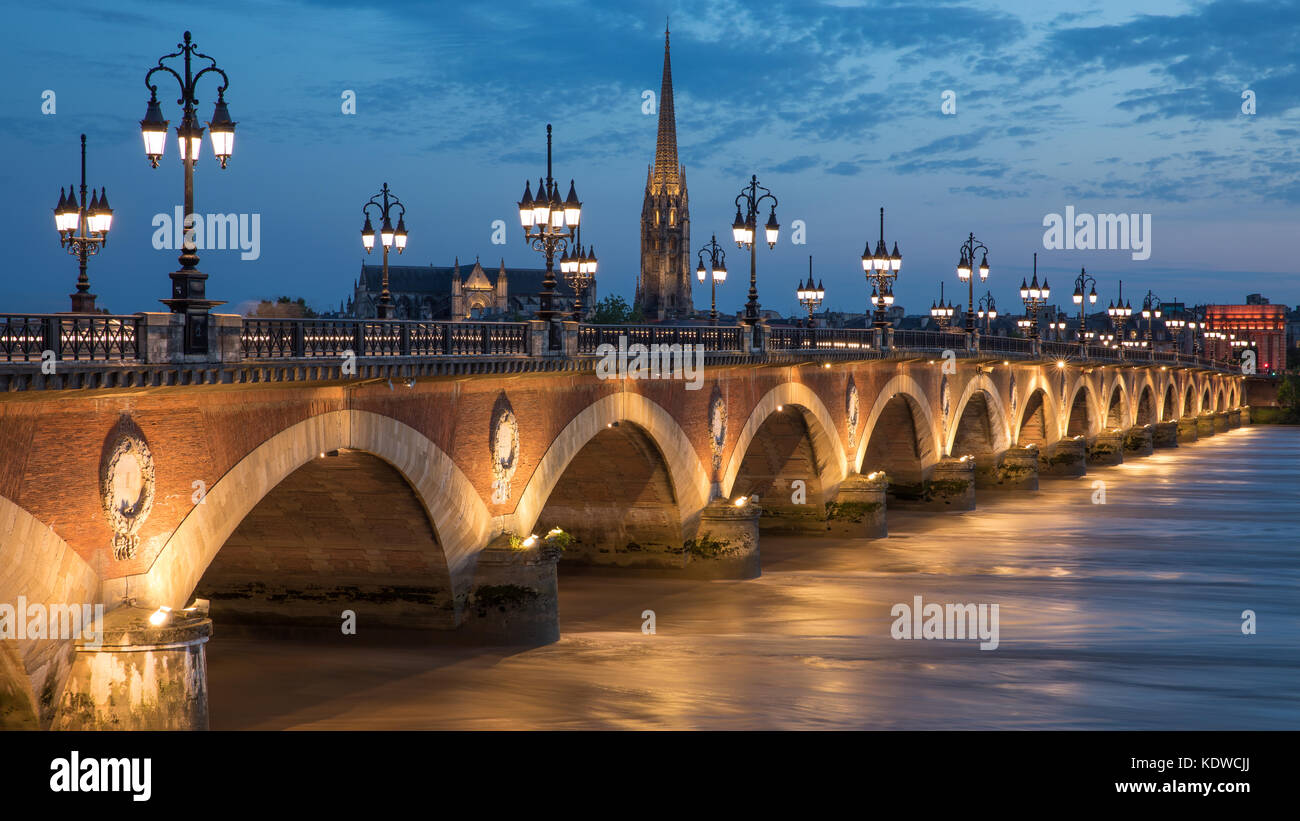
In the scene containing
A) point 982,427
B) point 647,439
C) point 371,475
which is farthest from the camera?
point 982,427

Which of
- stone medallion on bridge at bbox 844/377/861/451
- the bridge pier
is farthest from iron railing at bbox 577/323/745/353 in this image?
the bridge pier

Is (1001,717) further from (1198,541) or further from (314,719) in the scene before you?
(1198,541)

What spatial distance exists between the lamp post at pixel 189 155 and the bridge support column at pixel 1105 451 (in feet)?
209

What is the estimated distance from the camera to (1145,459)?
78.1m

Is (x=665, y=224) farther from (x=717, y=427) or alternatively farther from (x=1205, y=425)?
(x=717, y=427)

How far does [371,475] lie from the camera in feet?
69.6

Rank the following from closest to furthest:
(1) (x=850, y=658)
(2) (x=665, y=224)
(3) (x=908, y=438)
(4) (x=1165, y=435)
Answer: (1) (x=850, y=658)
(3) (x=908, y=438)
(4) (x=1165, y=435)
(2) (x=665, y=224)

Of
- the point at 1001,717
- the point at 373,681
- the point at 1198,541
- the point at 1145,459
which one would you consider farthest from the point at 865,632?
the point at 1145,459

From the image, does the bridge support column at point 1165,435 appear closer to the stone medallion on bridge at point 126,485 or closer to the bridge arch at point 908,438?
the bridge arch at point 908,438

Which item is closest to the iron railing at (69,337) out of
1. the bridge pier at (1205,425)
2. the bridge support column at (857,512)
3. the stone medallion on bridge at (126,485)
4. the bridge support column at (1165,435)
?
the stone medallion on bridge at (126,485)

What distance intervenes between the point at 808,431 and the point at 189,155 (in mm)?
26366

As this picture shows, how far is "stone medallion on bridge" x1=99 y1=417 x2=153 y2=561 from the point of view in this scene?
15047 mm

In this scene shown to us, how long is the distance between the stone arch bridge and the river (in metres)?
1.09

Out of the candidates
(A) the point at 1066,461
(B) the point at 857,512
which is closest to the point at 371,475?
(B) the point at 857,512
